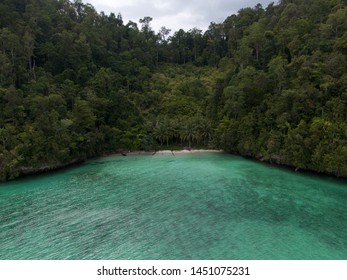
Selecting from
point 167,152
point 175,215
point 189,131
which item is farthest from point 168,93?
point 175,215

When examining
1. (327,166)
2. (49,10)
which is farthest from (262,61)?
(49,10)

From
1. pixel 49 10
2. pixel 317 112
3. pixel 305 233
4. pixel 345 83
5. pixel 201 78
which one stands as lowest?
pixel 305 233

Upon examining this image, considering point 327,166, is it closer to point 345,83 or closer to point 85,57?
point 345,83

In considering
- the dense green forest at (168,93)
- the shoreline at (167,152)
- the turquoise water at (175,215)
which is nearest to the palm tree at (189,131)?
the dense green forest at (168,93)

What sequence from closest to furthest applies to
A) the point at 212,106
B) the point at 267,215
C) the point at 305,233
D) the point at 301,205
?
the point at 305,233
the point at 267,215
the point at 301,205
the point at 212,106

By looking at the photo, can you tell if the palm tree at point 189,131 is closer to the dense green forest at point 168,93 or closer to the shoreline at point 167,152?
the dense green forest at point 168,93

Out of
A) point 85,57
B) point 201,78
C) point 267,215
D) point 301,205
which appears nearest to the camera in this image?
point 267,215
